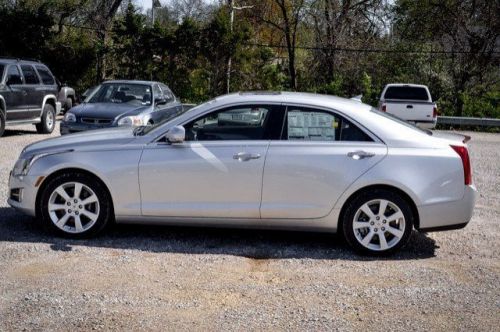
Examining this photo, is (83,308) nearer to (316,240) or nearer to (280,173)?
(280,173)

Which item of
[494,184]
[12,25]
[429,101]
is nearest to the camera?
[494,184]

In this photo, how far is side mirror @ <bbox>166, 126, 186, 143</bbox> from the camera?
6141 millimetres

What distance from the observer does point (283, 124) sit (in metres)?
6.28

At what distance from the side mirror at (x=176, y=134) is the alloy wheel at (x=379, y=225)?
5.96 ft

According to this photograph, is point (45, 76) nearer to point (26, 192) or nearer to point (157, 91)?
point (157, 91)

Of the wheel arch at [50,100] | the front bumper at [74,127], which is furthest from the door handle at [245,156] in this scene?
the wheel arch at [50,100]

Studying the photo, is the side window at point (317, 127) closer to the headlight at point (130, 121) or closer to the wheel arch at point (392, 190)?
the wheel arch at point (392, 190)

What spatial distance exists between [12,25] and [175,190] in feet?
69.9

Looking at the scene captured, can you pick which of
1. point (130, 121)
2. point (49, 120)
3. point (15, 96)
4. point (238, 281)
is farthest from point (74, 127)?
point (238, 281)

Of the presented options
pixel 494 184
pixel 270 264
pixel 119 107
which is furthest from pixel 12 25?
pixel 270 264

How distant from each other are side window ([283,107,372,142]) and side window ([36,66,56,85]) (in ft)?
38.6

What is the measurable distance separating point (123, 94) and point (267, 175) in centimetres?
824

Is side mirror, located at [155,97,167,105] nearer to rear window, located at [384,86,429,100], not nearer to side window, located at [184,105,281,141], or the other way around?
rear window, located at [384,86,429,100]

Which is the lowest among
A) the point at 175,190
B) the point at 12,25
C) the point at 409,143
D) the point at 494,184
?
→ the point at 494,184
